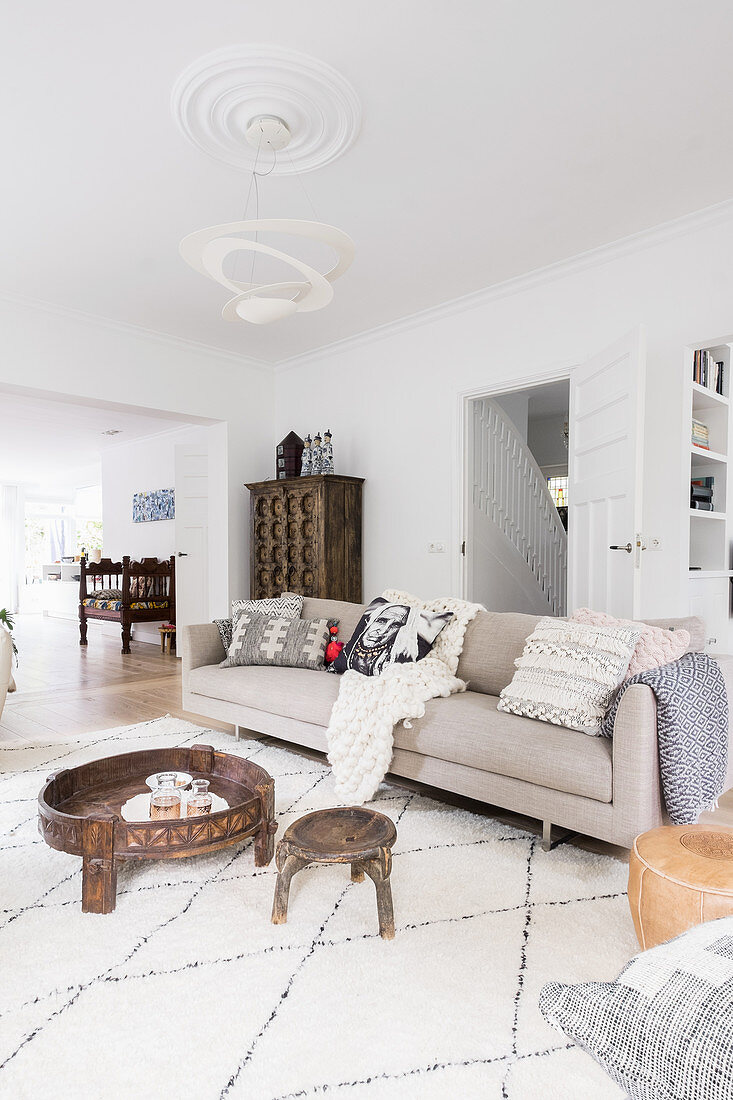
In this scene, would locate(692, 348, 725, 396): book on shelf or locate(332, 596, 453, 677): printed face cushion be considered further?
locate(692, 348, 725, 396): book on shelf

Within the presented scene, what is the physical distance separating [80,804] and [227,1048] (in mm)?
1105

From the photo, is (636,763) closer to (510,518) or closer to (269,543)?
(510,518)

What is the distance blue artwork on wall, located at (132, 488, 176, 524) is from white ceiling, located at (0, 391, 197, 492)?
2.48 feet

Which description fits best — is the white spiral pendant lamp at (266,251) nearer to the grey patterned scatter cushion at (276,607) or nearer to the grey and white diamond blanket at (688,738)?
the grey patterned scatter cushion at (276,607)

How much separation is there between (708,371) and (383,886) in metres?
3.47

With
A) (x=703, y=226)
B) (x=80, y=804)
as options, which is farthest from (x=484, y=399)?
(x=80, y=804)

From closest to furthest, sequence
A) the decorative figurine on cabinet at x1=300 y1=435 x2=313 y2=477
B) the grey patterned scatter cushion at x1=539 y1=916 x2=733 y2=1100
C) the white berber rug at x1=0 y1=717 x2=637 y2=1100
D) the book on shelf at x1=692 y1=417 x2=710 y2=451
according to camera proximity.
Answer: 1. the grey patterned scatter cushion at x1=539 y1=916 x2=733 y2=1100
2. the white berber rug at x1=0 y1=717 x2=637 y2=1100
3. the book on shelf at x1=692 y1=417 x2=710 y2=451
4. the decorative figurine on cabinet at x1=300 y1=435 x2=313 y2=477

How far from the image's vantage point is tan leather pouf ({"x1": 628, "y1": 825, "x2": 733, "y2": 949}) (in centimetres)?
150

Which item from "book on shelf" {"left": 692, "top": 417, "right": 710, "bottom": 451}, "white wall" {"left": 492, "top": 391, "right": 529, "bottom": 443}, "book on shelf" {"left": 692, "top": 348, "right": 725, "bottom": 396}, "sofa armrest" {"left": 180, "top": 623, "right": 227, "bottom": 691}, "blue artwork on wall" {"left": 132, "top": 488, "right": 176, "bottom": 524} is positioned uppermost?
"white wall" {"left": 492, "top": 391, "right": 529, "bottom": 443}

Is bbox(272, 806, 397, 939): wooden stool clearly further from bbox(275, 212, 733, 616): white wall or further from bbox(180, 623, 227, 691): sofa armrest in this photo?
bbox(275, 212, 733, 616): white wall

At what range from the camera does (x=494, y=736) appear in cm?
248

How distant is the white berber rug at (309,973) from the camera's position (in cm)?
135

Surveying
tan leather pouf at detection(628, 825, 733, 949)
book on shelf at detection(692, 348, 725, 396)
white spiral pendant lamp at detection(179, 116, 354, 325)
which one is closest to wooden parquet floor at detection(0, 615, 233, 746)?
white spiral pendant lamp at detection(179, 116, 354, 325)

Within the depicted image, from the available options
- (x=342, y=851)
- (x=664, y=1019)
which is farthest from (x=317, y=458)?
(x=664, y=1019)
